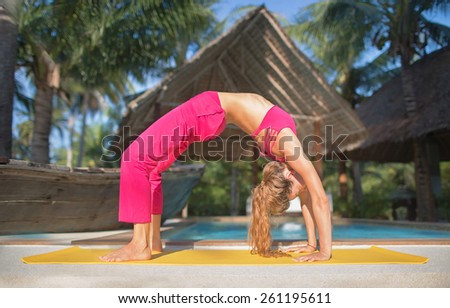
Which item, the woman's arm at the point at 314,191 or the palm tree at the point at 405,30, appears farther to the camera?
the palm tree at the point at 405,30

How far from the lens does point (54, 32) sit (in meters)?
9.27

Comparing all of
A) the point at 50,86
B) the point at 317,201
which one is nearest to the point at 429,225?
the point at 317,201

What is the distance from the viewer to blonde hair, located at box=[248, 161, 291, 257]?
226cm

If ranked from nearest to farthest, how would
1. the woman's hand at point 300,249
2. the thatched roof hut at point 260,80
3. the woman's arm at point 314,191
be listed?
the woman's arm at point 314,191, the woman's hand at point 300,249, the thatched roof hut at point 260,80

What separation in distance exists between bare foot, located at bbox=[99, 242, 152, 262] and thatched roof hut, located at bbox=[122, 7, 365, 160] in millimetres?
4555

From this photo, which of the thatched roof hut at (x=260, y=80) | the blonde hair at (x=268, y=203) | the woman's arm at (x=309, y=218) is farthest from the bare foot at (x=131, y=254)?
the thatched roof hut at (x=260, y=80)

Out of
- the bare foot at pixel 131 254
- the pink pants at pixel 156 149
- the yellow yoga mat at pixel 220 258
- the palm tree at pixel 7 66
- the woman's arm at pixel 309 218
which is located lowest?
the yellow yoga mat at pixel 220 258

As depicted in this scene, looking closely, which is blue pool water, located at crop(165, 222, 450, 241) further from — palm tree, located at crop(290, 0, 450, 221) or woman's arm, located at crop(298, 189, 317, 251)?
woman's arm, located at crop(298, 189, 317, 251)

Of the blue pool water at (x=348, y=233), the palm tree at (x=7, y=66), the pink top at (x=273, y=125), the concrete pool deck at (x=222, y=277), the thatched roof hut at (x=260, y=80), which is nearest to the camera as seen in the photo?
the concrete pool deck at (x=222, y=277)

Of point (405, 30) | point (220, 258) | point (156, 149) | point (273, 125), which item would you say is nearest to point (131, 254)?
point (220, 258)

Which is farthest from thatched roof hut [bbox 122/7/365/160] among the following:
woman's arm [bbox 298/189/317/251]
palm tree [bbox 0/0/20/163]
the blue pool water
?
woman's arm [bbox 298/189/317/251]

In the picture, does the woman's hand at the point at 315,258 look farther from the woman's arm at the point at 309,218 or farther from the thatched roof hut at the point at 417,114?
the thatched roof hut at the point at 417,114

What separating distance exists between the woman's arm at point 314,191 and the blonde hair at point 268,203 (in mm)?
128

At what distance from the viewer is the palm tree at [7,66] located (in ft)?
15.5
